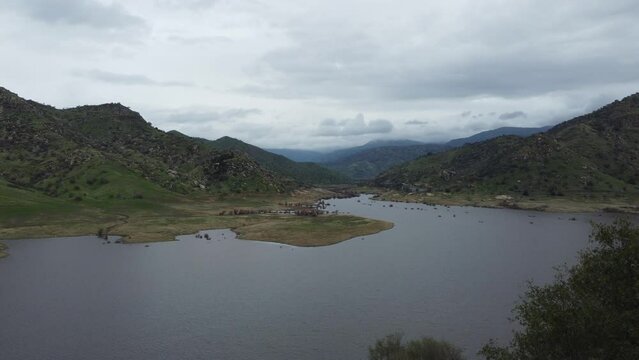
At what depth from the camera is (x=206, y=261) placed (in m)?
132

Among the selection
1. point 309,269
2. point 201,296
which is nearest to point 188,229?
point 309,269

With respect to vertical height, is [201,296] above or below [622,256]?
below

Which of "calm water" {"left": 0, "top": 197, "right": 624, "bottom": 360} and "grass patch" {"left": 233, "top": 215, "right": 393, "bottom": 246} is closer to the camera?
"calm water" {"left": 0, "top": 197, "right": 624, "bottom": 360}

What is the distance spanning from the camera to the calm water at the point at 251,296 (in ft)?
235

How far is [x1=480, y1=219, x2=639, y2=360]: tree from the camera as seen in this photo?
40.6 metres

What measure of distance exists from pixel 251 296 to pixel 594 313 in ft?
216

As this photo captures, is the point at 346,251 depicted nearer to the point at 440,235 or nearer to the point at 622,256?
the point at 440,235

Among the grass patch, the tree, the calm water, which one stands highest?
the tree

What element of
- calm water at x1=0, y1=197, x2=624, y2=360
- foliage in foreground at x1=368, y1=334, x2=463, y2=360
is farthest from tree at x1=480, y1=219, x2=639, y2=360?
calm water at x1=0, y1=197, x2=624, y2=360

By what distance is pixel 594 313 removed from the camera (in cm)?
4178

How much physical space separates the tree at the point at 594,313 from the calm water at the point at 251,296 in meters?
22.2

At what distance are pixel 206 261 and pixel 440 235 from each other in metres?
90.7

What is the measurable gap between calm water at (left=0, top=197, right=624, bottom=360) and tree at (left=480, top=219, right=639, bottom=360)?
22163 mm

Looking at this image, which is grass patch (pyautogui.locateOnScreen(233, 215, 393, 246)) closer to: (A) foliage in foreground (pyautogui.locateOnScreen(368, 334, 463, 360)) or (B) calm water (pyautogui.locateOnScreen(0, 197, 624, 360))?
(B) calm water (pyautogui.locateOnScreen(0, 197, 624, 360))
